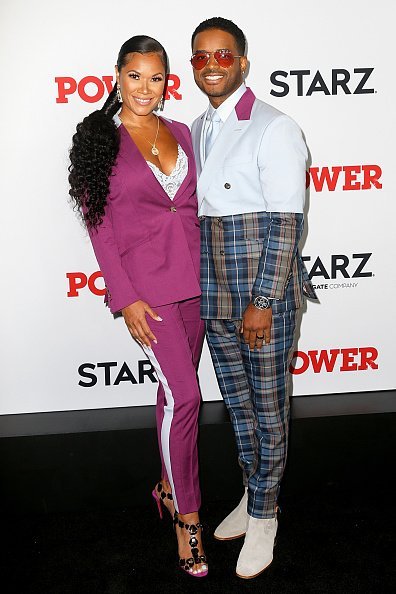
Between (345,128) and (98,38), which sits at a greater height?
(98,38)

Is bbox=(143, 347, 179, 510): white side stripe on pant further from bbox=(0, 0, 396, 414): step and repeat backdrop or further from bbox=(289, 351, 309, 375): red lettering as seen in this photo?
bbox=(289, 351, 309, 375): red lettering

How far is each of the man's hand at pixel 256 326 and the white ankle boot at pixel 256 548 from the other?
65cm

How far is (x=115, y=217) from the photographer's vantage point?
7.07 feet

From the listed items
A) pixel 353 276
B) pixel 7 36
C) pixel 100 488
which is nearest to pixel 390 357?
pixel 353 276

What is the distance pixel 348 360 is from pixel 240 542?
87 cm

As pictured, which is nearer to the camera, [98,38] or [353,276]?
[98,38]

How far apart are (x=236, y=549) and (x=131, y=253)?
110cm

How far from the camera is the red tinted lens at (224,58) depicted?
2.03m

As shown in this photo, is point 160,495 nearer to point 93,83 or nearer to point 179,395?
point 179,395

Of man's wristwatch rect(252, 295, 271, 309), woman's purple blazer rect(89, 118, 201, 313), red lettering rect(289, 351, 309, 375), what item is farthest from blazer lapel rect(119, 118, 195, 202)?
red lettering rect(289, 351, 309, 375)

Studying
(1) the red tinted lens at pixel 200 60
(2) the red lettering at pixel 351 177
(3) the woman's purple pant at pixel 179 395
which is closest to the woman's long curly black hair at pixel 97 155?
(1) the red tinted lens at pixel 200 60

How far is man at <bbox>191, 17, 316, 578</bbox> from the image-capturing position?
2025 mm

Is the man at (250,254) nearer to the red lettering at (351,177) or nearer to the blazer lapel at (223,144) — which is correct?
the blazer lapel at (223,144)

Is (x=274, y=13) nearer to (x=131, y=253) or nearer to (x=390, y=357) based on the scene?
(x=131, y=253)
